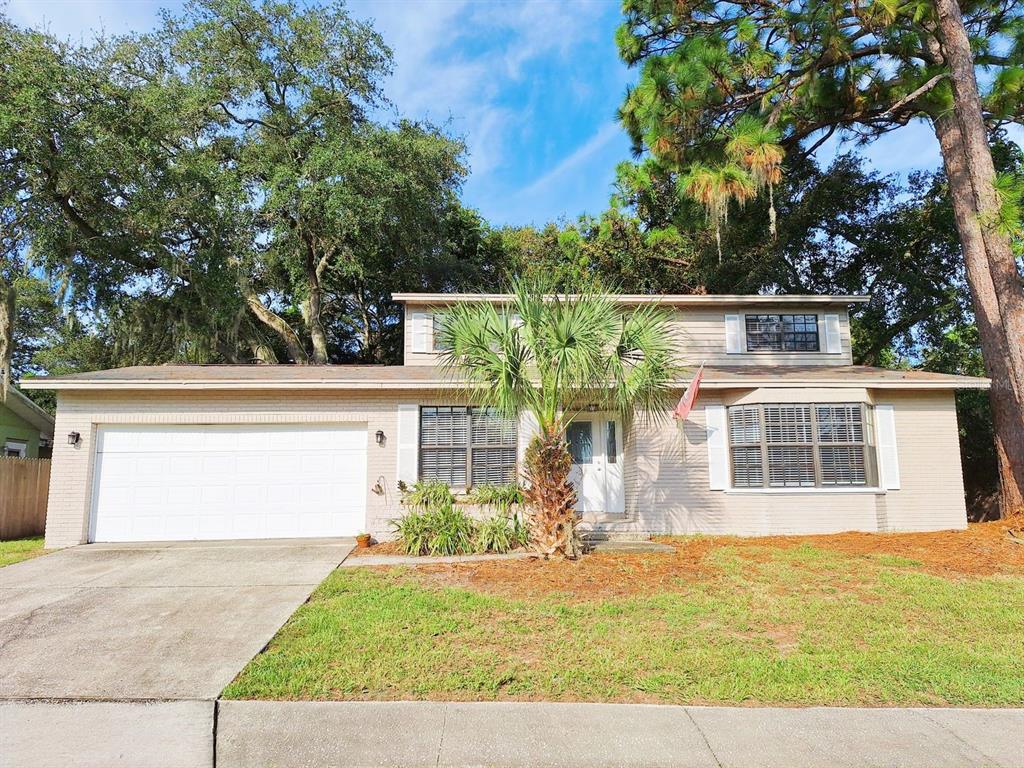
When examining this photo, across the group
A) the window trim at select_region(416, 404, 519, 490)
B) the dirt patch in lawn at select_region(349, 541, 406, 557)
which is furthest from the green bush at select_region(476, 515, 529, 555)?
the window trim at select_region(416, 404, 519, 490)

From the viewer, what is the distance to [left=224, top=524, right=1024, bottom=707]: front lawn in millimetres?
4359

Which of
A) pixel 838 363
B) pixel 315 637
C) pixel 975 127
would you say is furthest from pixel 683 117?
pixel 315 637

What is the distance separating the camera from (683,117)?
12.6m

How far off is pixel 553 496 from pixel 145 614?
4948 millimetres

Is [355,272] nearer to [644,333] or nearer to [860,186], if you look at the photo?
[644,333]

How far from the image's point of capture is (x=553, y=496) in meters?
8.34

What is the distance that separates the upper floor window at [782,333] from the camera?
13531 mm

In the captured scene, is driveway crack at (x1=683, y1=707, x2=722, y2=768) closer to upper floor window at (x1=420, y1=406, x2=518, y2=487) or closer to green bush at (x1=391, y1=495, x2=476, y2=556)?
green bush at (x1=391, y1=495, x2=476, y2=556)

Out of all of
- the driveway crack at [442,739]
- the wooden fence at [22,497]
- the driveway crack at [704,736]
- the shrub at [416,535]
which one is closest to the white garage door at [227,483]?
the shrub at [416,535]

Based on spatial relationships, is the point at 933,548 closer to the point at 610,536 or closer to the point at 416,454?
the point at 610,536

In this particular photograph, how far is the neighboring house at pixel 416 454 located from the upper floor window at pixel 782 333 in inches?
98.7

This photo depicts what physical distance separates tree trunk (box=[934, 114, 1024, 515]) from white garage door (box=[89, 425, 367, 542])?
38.7 feet

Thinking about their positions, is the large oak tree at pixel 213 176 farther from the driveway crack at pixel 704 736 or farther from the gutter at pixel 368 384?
the driveway crack at pixel 704 736

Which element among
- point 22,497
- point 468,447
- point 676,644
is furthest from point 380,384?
point 22,497
